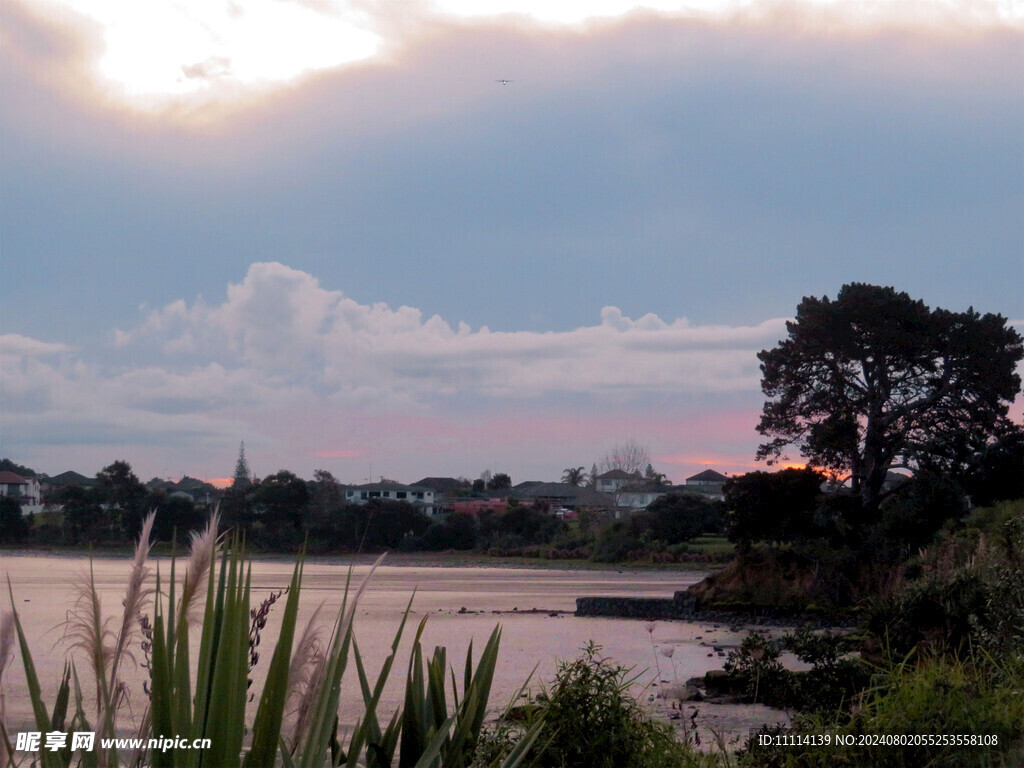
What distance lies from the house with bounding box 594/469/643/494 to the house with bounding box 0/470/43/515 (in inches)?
1670

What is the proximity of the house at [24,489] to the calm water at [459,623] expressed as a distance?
22902mm

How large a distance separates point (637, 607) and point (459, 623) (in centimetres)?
589

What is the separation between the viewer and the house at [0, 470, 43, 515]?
64625mm

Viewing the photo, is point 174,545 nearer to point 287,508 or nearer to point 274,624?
point 274,624

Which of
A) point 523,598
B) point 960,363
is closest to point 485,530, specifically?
point 523,598

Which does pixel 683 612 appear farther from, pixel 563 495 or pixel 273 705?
pixel 563 495

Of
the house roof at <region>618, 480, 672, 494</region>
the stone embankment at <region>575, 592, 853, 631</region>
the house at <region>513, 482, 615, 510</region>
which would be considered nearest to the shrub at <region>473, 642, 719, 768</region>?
the stone embankment at <region>575, 592, 853, 631</region>

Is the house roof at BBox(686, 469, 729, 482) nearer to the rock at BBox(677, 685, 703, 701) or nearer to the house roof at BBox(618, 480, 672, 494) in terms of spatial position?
the house roof at BBox(618, 480, 672, 494)

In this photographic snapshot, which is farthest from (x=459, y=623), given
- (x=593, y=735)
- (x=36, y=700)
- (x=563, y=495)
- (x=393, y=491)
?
(x=563, y=495)

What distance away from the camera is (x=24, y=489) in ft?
233

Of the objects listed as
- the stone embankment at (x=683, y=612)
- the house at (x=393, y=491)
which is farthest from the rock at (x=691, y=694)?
the house at (x=393, y=491)

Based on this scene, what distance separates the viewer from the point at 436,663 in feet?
10.7

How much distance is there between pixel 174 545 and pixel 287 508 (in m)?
51.9

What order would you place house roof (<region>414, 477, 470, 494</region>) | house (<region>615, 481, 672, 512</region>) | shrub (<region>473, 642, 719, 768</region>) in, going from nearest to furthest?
shrub (<region>473, 642, 719, 768</region>), house (<region>615, 481, 672, 512</region>), house roof (<region>414, 477, 470, 494</region>)
